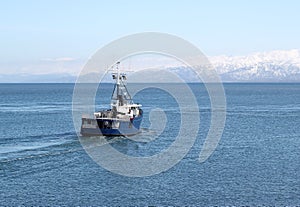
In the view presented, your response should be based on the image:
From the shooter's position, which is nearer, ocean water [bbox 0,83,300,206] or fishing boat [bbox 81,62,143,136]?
ocean water [bbox 0,83,300,206]

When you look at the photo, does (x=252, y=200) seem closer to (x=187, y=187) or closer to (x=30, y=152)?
(x=187, y=187)

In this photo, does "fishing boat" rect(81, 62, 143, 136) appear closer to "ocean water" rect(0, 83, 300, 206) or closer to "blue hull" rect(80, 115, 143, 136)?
"blue hull" rect(80, 115, 143, 136)

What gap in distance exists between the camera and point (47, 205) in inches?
1882

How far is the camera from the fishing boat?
87688mm

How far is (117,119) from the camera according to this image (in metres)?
88.6

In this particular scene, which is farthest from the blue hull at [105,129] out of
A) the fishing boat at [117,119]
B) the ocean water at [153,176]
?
the ocean water at [153,176]

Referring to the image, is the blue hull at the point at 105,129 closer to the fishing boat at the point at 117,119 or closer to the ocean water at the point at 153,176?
the fishing boat at the point at 117,119

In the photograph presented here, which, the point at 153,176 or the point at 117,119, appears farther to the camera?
the point at 117,119

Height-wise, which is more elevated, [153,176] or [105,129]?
[105,129]

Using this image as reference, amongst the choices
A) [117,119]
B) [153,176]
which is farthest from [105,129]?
[153,176]

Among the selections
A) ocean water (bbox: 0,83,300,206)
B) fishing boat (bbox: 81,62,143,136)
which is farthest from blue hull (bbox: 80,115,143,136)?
ocean water (bbox: 0,83,300,206)

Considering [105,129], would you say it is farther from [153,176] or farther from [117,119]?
[153,176]

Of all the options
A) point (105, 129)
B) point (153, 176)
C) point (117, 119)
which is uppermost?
point (117, 119)

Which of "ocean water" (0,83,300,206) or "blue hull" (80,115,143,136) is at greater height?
"blue hull" (80,115,143,136)
